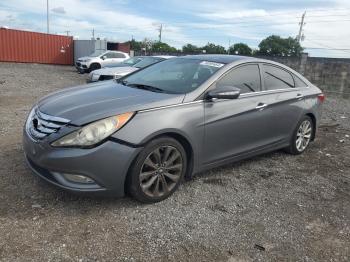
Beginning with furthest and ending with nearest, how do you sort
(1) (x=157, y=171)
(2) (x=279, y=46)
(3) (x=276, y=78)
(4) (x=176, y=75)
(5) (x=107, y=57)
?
(2) (x=279, y=46) → (5) (x=107, y=57) → (3) (x=276, y=78) → (4) (x=176, y=75) → (1) (x=157, y=171)

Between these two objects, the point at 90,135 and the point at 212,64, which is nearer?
the point at 90,135

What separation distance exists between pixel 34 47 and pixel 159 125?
2984 centimetres

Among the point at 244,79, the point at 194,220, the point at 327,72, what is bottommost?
the point at 194,220

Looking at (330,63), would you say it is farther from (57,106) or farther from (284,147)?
(57,106)

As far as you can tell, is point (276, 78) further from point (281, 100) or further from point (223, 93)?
point (223, 93)

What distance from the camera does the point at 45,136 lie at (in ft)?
11.6

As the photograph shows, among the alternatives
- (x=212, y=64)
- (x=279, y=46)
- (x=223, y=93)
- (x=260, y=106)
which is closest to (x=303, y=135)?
(x=260, y=106)

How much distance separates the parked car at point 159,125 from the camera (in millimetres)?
3436

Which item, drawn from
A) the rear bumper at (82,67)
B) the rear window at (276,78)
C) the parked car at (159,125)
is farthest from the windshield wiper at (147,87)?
the rear bumper at (82,67)

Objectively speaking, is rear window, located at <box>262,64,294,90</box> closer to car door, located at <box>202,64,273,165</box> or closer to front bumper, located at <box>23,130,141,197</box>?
car door, located at <box>202,64,273,165</box>

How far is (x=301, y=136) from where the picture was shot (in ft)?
19.5

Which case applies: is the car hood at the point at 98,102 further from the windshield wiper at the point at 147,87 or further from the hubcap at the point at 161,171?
the hubcap at the point at 161,171

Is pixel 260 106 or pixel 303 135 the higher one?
pixel 260 106

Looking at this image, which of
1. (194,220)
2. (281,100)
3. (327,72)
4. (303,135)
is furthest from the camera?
(327,72)
